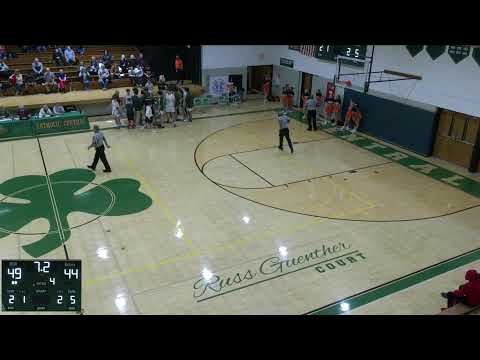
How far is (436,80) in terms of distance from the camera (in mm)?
15703

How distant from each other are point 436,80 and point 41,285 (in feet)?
46.8

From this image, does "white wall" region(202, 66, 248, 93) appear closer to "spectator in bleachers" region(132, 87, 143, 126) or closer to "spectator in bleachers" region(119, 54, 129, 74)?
"spectator in bleachers" region(119, 54, 129, 74)

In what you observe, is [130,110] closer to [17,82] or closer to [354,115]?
[17,82]

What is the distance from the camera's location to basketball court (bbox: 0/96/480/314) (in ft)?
29.7

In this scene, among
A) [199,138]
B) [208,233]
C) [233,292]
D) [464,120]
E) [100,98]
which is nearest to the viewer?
[233,292]

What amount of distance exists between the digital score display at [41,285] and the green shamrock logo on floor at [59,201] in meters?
3.26

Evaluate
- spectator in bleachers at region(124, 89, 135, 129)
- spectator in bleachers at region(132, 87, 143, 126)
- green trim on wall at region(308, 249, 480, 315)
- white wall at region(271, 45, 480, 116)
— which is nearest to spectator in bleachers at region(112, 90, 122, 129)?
spectator in bleachers at region(124, 89, 135, 129)

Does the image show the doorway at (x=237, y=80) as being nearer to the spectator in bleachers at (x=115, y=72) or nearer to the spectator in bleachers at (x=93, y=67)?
the spectator in bleachers at (x=115, y=72)

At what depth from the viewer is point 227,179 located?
1443 cm

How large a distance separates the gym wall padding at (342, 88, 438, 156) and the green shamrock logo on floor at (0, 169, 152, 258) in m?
10.5
